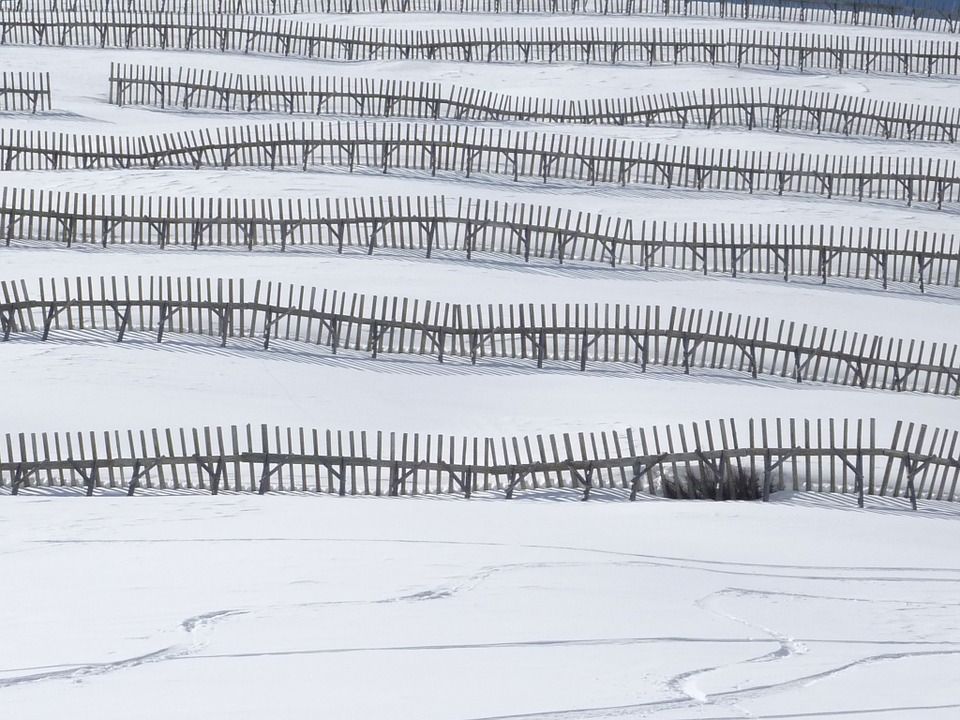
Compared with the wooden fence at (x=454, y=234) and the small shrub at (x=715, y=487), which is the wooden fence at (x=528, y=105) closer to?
the wooden fence at (x=454, y=234)

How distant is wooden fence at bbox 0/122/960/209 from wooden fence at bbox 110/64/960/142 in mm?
2623

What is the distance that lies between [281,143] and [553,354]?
12212mm

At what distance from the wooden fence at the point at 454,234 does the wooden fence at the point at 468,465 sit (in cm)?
845

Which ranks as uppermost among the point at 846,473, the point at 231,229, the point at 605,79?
the point at 605,79

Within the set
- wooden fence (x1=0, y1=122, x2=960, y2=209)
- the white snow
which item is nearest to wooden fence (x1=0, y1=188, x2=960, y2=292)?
the white snow

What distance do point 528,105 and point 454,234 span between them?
38.7 feet

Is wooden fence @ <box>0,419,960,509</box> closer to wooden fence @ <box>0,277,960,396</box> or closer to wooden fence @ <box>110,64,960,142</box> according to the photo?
wooden fence @ <box>0,277,960,396</box>

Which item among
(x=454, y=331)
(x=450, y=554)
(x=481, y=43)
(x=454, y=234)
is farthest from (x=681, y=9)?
(x=450, y=554)

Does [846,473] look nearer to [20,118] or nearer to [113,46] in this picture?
[20,118]

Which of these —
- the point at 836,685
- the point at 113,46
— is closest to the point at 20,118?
the point at 113,46

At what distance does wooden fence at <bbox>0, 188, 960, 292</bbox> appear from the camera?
1104 inches

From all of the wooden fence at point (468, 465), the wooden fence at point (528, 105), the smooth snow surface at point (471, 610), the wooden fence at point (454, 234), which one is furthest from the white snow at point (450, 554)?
the wooden fence at point (528, 105)

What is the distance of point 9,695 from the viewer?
34.1 feet

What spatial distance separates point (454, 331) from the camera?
23500 mm
